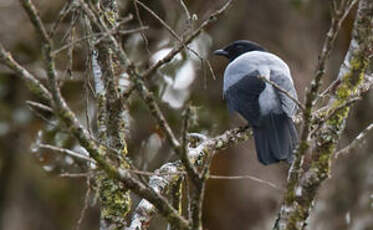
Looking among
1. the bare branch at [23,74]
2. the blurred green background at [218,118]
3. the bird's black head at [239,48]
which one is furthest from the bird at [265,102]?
the blurred green background at [218,118]

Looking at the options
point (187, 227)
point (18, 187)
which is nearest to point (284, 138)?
point (187, 227)

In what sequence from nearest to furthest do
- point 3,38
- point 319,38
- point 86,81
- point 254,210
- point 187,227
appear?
point 187,227 < point 86,81 < point 3,38 < point 254,210 < point 319,38

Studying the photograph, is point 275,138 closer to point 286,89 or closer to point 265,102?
point 265,102

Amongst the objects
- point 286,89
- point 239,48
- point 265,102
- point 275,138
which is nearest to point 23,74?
A: point 275,138

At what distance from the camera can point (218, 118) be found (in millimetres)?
Answer: 8570

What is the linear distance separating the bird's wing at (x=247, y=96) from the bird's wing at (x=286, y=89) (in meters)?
0.15

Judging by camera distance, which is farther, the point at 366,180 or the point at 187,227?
the point at 366,180

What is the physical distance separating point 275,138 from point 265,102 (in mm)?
601

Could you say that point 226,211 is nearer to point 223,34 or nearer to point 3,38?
point 223,34

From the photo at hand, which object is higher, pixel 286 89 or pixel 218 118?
pixel 218 118

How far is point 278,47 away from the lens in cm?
899

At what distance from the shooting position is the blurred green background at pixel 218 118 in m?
8.22

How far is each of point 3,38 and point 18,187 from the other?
236cm

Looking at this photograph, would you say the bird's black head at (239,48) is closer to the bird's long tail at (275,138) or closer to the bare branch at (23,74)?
the bird's long tail at (275,138)
